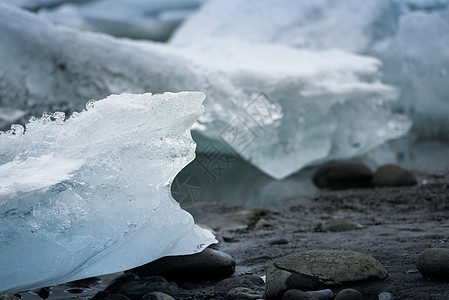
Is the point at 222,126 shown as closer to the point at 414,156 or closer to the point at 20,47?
the point at 20,47

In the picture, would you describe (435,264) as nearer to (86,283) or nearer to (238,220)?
(86,283)

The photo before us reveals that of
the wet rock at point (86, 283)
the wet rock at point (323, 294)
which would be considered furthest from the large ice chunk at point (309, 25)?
the wet rock at point (323, 294)

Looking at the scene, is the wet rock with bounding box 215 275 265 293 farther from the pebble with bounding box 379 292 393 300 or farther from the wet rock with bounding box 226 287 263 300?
the pebble with bounding box 379 292 393 300

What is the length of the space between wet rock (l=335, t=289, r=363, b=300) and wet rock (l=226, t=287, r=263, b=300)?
1.34 ft

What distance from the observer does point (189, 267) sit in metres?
2.84

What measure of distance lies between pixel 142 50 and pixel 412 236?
187 inches

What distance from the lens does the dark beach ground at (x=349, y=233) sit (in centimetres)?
253

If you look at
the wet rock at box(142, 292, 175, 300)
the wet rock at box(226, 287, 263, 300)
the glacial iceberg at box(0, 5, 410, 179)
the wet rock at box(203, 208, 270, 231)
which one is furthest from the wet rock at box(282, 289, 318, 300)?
the glacial iceberg at box(0, 5, 410, 179)

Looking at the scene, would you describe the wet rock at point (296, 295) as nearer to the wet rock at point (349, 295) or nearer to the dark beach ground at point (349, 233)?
the wet rock at point (349, 295)

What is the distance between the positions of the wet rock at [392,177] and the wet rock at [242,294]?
4.94 metres

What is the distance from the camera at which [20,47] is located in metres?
6.49

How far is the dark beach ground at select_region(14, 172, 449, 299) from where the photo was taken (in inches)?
99.6

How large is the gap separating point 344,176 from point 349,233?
12.7 ft

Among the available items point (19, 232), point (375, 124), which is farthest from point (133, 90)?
point (19, 232)
